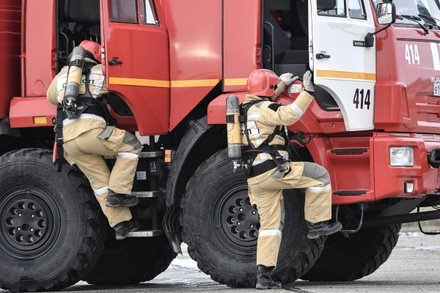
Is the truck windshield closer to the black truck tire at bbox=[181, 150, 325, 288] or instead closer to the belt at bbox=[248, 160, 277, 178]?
the belt at bbox=[248, 160, 277, 178]

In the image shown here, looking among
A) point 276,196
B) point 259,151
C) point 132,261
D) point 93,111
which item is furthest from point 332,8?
point 132,261

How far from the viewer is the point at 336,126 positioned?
10.9 meters

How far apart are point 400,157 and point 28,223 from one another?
3.22 meters

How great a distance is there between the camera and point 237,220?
11.1 metres

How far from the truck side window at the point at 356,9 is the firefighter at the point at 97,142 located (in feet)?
6.85

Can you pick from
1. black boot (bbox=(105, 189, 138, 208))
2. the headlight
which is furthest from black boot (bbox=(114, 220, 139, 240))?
the headlight

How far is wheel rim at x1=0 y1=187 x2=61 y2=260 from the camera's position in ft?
37.6

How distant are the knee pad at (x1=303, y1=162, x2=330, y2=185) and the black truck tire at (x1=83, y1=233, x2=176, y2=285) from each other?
7.29 ft

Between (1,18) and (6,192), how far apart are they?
4.89 feet

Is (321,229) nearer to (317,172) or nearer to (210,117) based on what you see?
(317,172)

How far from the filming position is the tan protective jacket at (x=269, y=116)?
34.5 feet

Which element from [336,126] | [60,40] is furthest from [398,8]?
[60,40]

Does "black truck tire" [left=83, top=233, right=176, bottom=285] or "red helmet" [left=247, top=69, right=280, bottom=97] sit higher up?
"red helmet" [left=247, top=69, right=280, bottom=97]

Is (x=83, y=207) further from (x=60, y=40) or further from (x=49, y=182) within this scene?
(x=60, y=40)
